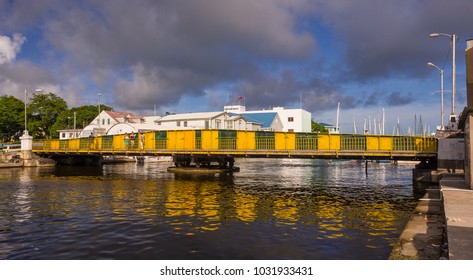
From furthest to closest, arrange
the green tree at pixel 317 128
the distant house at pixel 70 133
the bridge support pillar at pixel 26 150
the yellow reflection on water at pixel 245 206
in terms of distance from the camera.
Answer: the green tree at pixel 317 128 → the distant house at pixel 70 133 → the bridge support pillar at pixel 26 150 → the yellow reflection on water at pixel 245 206

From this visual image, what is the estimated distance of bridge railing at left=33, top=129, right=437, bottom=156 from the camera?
36.3 meters

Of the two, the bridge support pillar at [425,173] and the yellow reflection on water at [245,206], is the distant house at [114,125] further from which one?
the bridge support pillar at [425,173]

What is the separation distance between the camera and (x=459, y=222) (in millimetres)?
12016

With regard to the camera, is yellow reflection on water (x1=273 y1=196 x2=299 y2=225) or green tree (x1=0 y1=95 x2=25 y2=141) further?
green tree (x1=0 y1=95 x2=25 y2=141)

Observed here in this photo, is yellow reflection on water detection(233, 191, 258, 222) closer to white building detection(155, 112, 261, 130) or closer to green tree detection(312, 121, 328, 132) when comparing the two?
white building detection(155, 112, 261, 130)

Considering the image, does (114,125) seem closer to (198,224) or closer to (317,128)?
(198,224)

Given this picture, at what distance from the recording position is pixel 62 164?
6819cm

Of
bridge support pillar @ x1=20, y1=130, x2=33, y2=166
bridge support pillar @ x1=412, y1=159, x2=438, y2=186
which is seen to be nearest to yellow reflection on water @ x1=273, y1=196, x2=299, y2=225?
bridge support pillar @ x1=412, y1=159, x2=438, y2=186

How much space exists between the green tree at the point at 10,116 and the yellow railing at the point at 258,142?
187 feet

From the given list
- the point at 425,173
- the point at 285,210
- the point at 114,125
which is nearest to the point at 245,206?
the point at 285,210

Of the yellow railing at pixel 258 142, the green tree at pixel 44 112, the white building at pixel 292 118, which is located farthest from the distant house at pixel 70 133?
the white building at pixel 292 118

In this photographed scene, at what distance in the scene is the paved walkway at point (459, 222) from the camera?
31.0 feet

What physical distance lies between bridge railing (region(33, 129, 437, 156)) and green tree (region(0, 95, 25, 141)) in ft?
185

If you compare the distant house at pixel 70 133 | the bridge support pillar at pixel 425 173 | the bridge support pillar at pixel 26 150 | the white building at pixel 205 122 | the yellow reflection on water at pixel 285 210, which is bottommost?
the yellow reflection on water at pixel 285 210
